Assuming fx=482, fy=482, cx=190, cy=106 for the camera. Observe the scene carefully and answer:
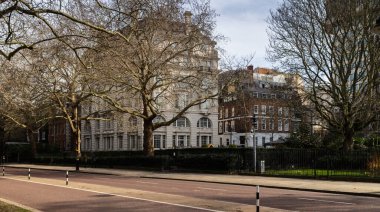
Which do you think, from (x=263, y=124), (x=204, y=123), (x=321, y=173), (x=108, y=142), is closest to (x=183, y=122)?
(x=204, y=123)

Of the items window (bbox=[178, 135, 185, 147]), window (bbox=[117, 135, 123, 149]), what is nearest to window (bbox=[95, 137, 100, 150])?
window (bbox=[117, 135, 123, 149])

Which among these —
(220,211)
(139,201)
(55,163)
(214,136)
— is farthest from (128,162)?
(214,136)

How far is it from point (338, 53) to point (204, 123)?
192 feet

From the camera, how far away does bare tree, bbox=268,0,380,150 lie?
35.0 meters

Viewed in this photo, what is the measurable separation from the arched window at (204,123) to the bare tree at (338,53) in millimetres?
54897

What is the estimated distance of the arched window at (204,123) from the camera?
308ft

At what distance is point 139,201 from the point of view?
1658 centimetres

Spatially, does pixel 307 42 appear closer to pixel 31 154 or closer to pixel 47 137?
pixel 31 154

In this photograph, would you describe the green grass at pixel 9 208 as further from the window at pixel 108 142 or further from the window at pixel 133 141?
the window at pixel 108 142

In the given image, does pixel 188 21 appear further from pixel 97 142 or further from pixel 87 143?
pixel 87 143

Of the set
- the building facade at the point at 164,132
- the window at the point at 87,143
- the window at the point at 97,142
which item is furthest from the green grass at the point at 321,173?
the window at the point at 87,143

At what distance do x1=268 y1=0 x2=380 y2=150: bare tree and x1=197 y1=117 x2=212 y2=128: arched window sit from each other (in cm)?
5490

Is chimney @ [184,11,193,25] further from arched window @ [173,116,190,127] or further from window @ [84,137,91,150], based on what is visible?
window @ [84,137,91,150]

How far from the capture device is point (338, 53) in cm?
3700
